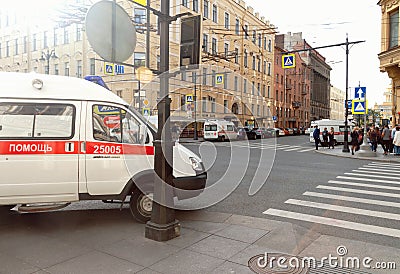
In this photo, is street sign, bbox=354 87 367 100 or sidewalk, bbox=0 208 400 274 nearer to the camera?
sidewalk, bbox=0 208 400 274

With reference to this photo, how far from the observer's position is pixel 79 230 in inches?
210

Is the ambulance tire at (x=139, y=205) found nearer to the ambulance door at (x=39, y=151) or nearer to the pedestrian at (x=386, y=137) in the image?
the ambulance door at (x=39, y=151)

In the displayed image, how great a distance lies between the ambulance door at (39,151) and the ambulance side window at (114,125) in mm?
306

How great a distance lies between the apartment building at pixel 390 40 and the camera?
22188 mm

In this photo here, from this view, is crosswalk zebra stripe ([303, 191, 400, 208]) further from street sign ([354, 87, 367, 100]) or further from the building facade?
the building facade

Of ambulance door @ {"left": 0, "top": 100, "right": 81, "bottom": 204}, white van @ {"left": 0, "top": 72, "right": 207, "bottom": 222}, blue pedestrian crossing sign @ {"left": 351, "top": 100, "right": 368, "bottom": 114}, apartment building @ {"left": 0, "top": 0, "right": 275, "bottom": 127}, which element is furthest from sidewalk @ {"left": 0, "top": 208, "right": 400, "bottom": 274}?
apartment building @ {"left": 0, "top": 0, "right": 275, "bottom": 127}

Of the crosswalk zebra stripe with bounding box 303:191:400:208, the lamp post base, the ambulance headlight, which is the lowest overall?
the crosswalk zebra stripe with bounding box 303:191:400:208

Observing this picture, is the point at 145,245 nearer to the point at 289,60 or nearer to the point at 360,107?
the point at 289,60

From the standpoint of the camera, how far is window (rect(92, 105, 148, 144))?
543 centimetres

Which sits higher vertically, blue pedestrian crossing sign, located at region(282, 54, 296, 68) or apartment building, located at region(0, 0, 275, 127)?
apartment building, located at region(0, 0, 275, 127)

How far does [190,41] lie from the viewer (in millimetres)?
4969

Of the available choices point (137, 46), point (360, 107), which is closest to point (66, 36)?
point (137, 46)

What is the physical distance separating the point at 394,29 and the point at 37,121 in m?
25.2

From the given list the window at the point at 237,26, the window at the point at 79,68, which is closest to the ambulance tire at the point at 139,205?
the window at the point at 79,68
